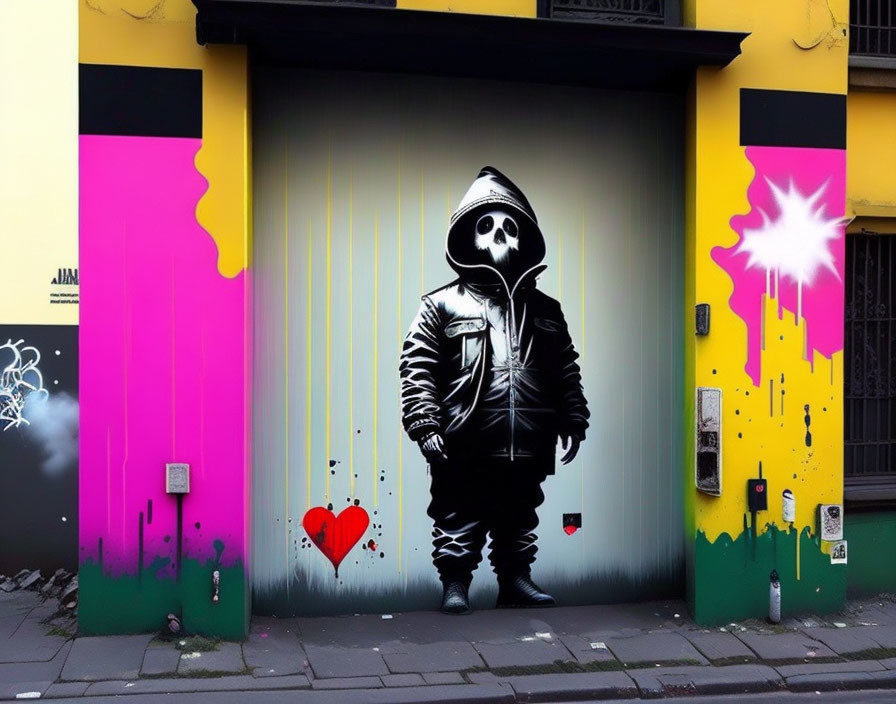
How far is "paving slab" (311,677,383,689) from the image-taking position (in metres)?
6.89

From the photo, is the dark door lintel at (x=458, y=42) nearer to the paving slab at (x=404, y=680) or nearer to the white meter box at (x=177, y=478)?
the white meter box at (x=177, y=478)

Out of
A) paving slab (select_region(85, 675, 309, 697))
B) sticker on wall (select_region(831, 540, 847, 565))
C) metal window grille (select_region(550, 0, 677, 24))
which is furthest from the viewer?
sticker on wall (select_region(831, 540, 847, 565))

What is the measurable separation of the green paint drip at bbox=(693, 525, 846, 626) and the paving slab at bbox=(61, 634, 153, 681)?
4467 millimetres

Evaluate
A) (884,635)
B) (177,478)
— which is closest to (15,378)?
(177,478)

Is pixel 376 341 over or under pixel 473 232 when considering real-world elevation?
under

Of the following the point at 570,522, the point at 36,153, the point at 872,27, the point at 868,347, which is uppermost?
the point at 872,27

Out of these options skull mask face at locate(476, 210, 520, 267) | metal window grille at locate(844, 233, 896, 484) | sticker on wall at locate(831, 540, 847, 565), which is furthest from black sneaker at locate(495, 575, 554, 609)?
metal window grille at locate(844, 233, 896, 484)

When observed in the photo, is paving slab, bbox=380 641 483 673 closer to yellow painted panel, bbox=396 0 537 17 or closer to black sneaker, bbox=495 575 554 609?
black sneaker, bbox=495 575 554 609

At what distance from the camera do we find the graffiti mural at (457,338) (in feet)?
27.6

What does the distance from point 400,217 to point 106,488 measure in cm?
322

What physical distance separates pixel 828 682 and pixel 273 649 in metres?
4.06

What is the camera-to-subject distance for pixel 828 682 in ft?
23.7

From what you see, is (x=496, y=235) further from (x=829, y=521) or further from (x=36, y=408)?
(x=36, y=408)

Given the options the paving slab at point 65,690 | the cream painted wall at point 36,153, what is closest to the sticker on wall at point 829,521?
the paving slab at point 65,690
